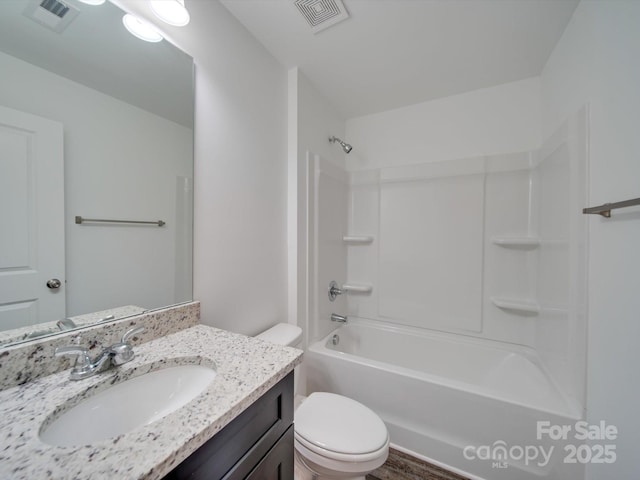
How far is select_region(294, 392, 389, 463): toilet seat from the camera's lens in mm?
983

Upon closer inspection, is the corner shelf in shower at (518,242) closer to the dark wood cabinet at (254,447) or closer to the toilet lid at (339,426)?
the toilet lid at (339,426)

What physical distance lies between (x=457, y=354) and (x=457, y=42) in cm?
211

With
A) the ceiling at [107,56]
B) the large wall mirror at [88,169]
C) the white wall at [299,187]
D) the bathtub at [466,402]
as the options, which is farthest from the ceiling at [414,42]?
the bathtub at [466,402]

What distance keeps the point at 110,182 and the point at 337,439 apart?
1368mm

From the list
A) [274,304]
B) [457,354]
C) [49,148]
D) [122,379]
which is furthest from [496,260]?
[49,148]

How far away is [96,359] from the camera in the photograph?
0.69 metres

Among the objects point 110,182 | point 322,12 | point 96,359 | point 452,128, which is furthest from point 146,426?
point 452,128

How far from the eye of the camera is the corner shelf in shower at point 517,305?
1.63 m

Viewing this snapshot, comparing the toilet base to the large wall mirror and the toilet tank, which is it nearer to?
the toilet tank

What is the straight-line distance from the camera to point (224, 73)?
120cm

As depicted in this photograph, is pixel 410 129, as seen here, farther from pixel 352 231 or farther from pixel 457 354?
pixel 457 354

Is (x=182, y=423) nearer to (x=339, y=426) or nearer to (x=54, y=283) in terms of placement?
(x=54, y=283)

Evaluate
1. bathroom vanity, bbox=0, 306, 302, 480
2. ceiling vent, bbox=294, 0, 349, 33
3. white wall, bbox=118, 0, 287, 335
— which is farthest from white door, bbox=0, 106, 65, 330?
ceiling vent, bbox=294, 0, 349, 33

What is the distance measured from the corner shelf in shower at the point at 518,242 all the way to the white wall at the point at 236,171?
1.59 metres
